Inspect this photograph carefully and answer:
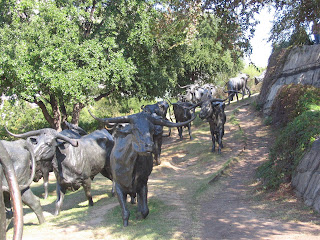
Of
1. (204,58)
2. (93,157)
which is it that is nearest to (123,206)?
(93,157)

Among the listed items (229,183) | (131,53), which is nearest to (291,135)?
(229,183)

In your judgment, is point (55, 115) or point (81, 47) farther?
point (55, 115)

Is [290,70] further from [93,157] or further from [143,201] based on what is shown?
[143,201]

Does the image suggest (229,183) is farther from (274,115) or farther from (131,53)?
(131,53)

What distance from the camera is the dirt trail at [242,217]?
5.92 m

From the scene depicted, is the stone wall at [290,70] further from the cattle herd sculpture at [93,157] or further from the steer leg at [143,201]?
the steer leg at [143,201]

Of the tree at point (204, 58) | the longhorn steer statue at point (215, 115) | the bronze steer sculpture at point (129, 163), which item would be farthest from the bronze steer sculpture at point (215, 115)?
the tree at point (204, 58)

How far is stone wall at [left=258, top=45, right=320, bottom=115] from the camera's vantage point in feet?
50.3

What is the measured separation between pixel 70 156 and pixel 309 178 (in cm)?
545

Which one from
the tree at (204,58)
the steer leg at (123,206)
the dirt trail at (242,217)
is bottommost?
the dirt trail at (242,217)

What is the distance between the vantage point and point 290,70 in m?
17.6

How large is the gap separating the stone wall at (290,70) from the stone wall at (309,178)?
6745mm

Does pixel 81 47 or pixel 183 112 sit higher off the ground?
pixel 81 47

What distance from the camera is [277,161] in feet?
30.5
